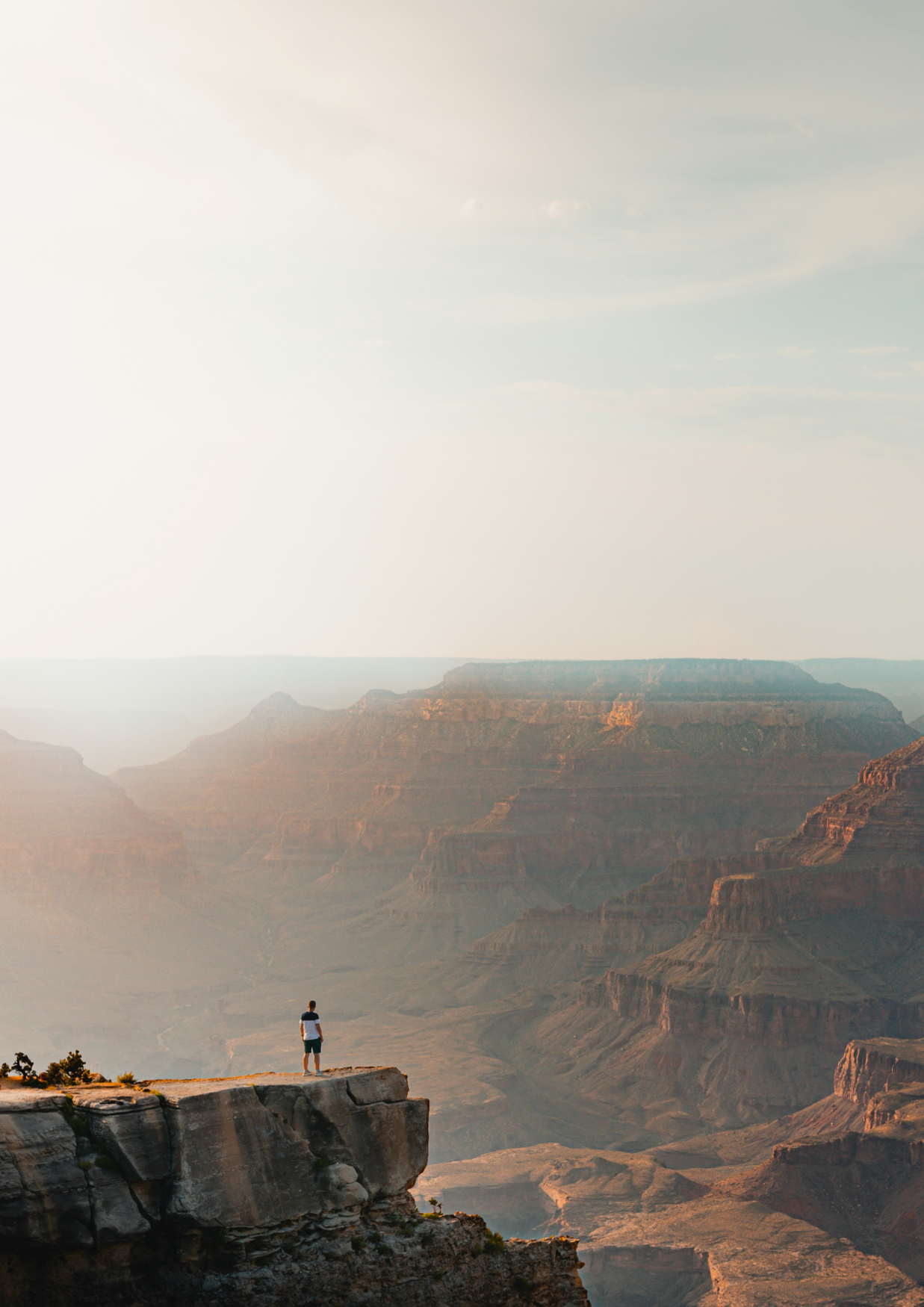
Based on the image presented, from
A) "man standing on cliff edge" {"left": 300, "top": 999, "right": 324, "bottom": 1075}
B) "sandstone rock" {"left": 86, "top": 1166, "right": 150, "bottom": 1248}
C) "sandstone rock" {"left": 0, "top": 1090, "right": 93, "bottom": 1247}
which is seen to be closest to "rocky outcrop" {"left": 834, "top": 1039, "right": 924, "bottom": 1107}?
"man standing on cliff edge" {"left": 300, "top": 999, "right": 324, "bottom": 1075}

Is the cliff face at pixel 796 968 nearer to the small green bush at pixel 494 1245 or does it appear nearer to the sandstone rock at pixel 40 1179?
the small green bush at pixel 494 1245

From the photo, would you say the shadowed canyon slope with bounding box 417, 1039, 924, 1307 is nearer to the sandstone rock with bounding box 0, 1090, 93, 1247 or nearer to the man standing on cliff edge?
the man standing on cliff edge

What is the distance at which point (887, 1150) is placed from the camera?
85938mm

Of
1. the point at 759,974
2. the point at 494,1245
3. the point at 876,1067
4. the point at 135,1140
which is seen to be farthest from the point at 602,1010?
the point at 135,1140

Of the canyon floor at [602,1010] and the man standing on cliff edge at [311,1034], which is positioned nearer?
the man standing on cliff edge at [311,1034]

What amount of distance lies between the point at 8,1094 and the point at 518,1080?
119m

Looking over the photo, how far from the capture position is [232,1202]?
19688 millimetres

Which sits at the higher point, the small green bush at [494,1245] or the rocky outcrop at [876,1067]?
the small green bush at [494,1245]

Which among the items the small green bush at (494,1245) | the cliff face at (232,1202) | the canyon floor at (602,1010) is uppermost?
the cliff face at (232,1202)

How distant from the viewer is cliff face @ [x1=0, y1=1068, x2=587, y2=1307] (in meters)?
18.7

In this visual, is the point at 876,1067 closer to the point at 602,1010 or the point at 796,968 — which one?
the point at 796,968

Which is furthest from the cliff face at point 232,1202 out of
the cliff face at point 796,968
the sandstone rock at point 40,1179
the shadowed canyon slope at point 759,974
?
the cliff face at point 796,968

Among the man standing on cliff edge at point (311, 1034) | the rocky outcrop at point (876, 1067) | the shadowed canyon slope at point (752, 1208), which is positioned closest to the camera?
the man standing on cliff edge at point (311, 1034)

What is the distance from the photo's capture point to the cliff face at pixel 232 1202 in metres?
18.7
